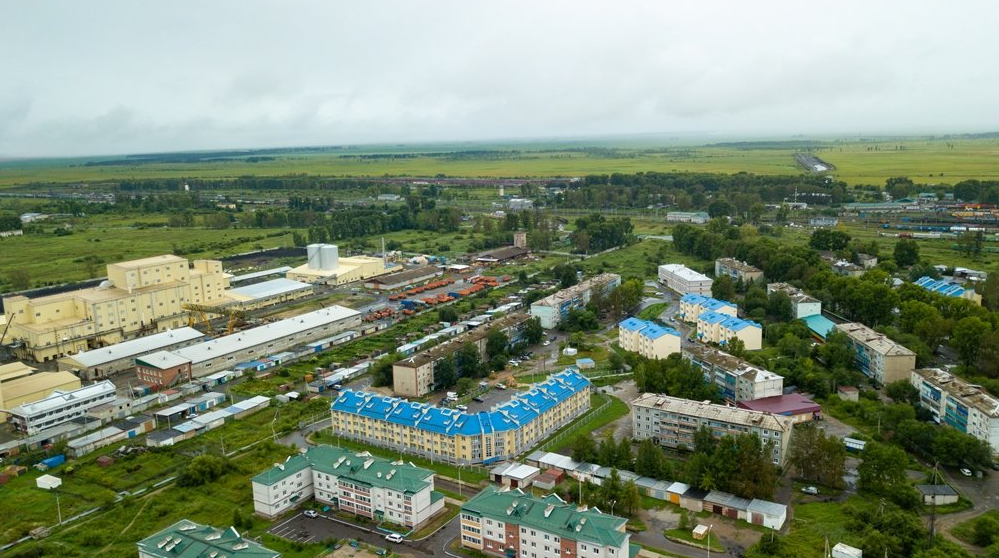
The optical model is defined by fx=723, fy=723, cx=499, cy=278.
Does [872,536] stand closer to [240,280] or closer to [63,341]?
[63,341]

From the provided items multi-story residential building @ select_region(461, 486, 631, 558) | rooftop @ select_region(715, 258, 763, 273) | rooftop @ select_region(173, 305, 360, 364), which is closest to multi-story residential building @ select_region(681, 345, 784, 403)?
multi-story residential building @ select_region(461, 486, 631, 558)

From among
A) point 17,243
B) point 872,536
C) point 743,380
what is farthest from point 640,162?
point 872,536

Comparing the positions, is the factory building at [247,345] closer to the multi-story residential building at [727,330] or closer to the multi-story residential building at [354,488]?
the multi-story residential building at [354,488]

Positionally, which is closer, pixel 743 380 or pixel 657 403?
pixel 657 403

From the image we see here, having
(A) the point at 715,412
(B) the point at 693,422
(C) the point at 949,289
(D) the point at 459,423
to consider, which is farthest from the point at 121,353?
(C) the point at 949,289

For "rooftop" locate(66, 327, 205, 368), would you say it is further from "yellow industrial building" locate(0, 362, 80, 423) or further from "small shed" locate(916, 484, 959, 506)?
"small shed" locate(916, 484, 959, 506)

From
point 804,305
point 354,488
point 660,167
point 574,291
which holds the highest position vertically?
point 660,167

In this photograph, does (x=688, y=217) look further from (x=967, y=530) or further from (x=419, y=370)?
(x=967, y=530)
